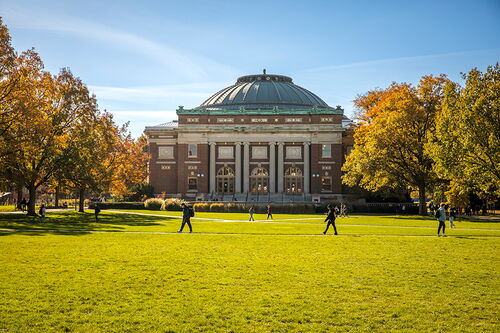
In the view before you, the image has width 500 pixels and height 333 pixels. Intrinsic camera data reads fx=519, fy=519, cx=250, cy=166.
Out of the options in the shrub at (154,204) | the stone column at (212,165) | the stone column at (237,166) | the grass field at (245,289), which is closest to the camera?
the grass field at (245,289)

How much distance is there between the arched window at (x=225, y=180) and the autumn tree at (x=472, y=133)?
42.4 m

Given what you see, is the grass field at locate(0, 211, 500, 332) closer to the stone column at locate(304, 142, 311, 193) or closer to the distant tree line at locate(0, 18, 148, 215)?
the distant tree line at locate(0, 18, 148, 215)

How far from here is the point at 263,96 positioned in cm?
9550

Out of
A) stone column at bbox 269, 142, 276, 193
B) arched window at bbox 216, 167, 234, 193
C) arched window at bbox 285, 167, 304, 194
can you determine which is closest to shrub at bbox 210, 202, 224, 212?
arched window at bbox 216, 167, 234, 193

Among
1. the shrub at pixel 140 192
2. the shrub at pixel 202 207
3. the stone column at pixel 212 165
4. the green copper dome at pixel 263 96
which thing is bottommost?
the shrub at pixel 202 207

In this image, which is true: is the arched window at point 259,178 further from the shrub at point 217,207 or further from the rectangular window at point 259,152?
the shrub at point 217,207

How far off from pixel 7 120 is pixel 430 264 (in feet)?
101

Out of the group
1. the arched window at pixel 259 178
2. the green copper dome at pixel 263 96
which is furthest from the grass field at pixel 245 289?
the green copper dome at pixel 263 96

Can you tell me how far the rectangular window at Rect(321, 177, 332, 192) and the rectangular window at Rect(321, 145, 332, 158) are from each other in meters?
3.64

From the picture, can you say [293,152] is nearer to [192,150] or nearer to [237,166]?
[237,166]

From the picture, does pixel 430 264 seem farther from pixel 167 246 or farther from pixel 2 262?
pixel 2 262

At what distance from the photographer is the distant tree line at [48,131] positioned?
121 ft

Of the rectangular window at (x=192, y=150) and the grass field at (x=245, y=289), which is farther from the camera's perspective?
the rectangular window at (x=192, y=150)

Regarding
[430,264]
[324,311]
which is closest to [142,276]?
[324,311]
